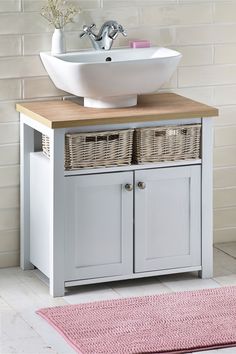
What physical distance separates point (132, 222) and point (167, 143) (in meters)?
0.40

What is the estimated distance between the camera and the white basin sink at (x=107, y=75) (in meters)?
4.64

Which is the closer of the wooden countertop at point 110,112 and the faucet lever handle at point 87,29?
the wooden countertop at point 110,112

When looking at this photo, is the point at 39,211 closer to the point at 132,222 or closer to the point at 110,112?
the point at 132,222

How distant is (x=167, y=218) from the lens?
15.9 feet

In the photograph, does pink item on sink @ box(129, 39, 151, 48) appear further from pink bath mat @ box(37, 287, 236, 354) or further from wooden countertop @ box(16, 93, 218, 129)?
pink bath mat @ box(37, 287, 236, 354)

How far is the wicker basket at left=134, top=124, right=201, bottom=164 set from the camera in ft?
15.6

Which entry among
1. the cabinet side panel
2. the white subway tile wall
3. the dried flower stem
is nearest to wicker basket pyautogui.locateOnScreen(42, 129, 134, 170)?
the cabinet side panel

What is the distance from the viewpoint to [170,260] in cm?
491

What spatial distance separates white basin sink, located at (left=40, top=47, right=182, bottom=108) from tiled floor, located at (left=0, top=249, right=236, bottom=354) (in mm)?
855

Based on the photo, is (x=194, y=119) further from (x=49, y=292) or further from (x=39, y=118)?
(x=49, y=292)

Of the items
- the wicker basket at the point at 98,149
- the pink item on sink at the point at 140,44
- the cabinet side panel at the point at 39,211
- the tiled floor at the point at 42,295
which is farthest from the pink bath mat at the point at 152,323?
the pink item on sink at the point at 140,44

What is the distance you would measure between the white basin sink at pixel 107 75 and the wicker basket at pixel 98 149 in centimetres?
21

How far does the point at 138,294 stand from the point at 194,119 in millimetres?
845

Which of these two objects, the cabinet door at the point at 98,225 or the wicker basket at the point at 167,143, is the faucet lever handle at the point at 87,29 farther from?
the cabinet door at the point at 98,225
